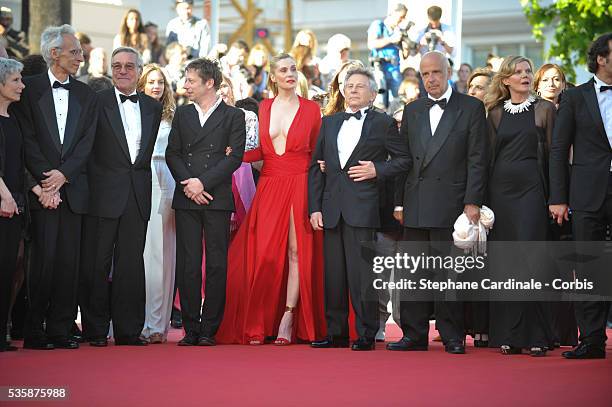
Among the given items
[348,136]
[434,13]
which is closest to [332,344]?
[348,136]

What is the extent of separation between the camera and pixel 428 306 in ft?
29.0

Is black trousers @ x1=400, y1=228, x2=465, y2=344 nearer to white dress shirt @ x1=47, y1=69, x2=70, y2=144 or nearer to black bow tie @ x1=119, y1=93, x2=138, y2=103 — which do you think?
black bow tie @ x1=119, y1=93, x2=138, y2=103

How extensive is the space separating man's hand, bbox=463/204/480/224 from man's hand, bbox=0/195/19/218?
3007 mm

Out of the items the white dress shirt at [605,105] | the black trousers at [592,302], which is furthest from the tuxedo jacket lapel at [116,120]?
the white dress shirt at [605,105]

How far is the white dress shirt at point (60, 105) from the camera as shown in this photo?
8.86 m

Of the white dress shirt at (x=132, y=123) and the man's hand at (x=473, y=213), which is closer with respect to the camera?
the man's hand at (x=473, y=213)

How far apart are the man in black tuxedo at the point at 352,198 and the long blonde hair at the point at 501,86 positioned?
0.68 meters

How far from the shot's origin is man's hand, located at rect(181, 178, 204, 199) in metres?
9.07

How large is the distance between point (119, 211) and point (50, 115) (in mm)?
827

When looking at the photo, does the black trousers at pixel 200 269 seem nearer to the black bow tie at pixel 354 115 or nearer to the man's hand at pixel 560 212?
the black bow tie at pixel 354 115

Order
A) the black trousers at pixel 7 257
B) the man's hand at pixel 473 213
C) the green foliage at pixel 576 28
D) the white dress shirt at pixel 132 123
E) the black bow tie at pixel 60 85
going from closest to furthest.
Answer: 1. the black trousers at pixel 7 257
2. the man's hand at pixel 473 213
3. the black bow tie at pixel 60 85
4. the white dress shirt at pixel 132 123
5. the green foliage at pixel 576 28

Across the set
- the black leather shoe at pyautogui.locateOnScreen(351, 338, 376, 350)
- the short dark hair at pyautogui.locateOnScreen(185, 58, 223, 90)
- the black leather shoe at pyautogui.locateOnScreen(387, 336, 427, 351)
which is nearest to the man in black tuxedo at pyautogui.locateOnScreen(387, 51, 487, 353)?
the black leather shoe at pyautogui.locateOnScreen(387, 336, 427, 351)

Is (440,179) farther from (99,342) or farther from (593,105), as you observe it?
(99,342)

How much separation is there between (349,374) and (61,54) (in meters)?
3.24
